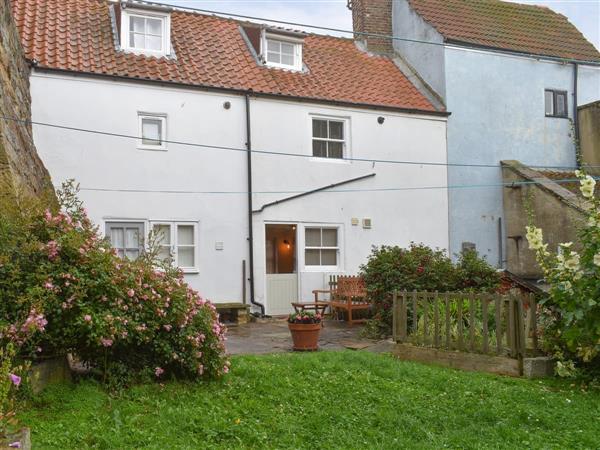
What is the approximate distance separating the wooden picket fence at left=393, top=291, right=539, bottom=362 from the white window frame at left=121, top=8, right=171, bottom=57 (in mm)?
10360

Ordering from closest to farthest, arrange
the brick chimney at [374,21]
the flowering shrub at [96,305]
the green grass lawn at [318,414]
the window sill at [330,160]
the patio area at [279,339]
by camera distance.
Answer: the green grass lawn at [318,414] → the flowering shrub at [96,305] → the patio area at [279,339] → the window sill at [330,160] → the brick chimney at [374,21]

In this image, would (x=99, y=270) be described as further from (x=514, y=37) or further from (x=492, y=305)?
(x=514, y=37)

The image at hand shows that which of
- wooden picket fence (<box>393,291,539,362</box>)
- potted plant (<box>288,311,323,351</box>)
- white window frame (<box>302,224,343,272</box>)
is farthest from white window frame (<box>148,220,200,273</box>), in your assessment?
wooden picket fence (<box>393,291,539,362</box>)

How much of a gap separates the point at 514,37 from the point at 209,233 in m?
13.0

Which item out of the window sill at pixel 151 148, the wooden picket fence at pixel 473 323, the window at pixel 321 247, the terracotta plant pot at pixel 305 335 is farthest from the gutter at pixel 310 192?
the wooden picket fence at pixel 473 323

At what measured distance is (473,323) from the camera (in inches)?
382

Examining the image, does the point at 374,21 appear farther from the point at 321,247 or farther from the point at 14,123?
the point at 14,123

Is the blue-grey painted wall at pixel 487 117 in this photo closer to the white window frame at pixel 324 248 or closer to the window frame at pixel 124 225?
the white window frame at pixel 324 248

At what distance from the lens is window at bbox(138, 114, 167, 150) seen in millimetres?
16828

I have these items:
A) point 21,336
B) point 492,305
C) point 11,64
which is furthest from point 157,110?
point 21,336

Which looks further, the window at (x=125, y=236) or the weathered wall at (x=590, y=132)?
the weathered wall at (x=590, y=132)

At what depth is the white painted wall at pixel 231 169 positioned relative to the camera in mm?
16000

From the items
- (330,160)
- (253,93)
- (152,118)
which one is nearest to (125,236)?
(152,118)

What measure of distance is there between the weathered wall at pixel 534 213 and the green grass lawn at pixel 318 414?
36.4 ft
